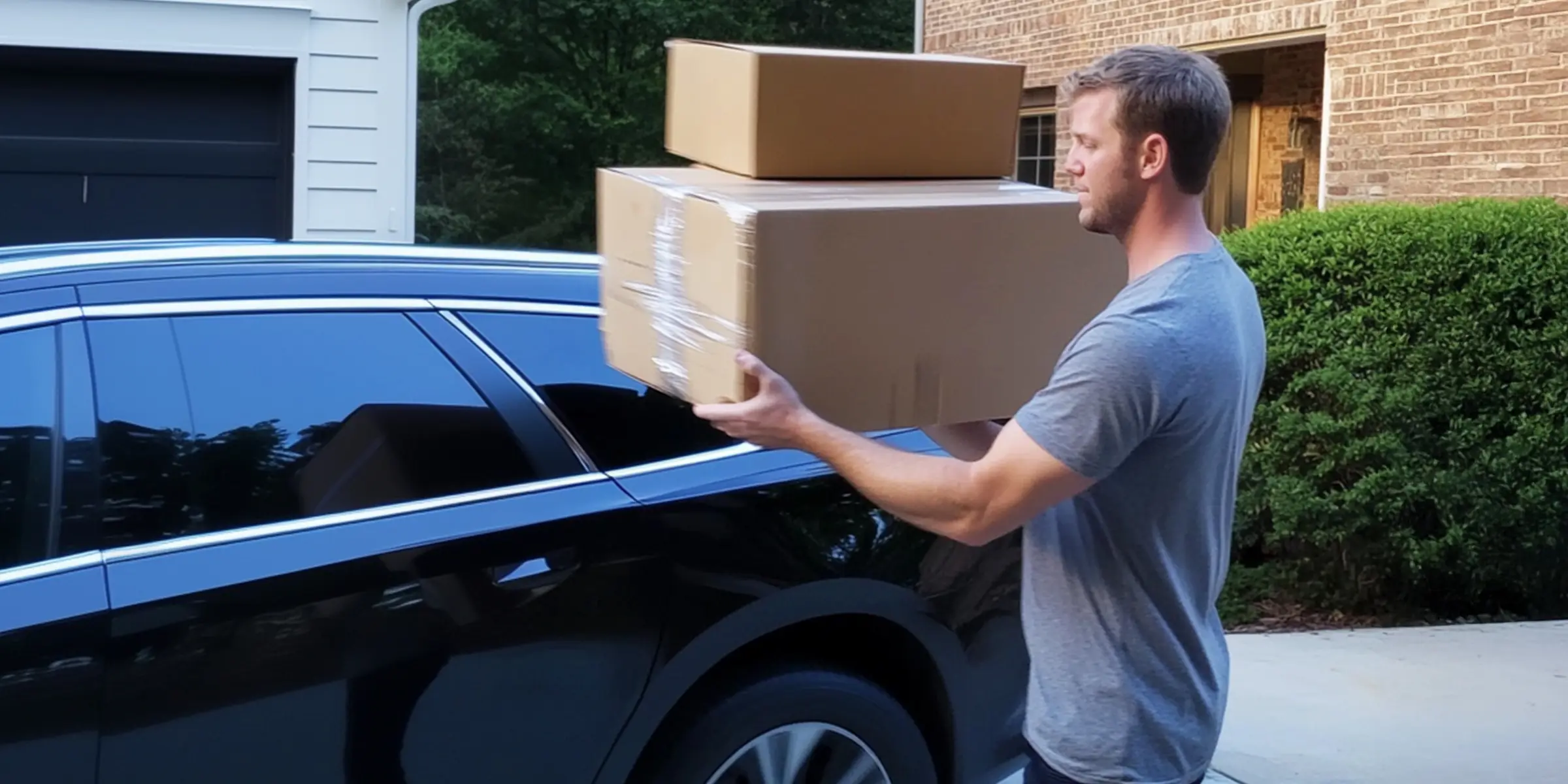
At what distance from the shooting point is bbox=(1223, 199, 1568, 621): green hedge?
21.6 feet

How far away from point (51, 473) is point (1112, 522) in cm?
181

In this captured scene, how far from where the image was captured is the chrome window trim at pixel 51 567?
2.67 m

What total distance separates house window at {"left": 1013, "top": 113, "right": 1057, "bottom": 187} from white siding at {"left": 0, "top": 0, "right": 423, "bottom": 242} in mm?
6459

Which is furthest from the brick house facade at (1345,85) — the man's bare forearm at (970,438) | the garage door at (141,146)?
the man's bare forearm at (970,438)

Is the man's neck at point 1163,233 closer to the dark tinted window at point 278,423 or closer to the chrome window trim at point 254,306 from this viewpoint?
the dark tinted window at point 278,423

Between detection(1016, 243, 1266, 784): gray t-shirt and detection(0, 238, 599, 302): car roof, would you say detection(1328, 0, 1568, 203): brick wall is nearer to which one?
detection(0, 238, 599, 302): car roof

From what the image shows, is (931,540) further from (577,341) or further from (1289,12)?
(1289,12)

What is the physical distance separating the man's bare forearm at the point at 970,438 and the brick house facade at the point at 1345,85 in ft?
23.8

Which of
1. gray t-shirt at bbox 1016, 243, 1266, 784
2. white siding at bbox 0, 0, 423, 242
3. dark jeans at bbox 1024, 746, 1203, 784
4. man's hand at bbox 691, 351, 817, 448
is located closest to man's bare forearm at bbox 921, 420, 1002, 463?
gray t-shirt at bbox 1016, 243, 1266, 784

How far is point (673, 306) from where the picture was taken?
238 centimetres

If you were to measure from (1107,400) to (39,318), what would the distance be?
1.89m

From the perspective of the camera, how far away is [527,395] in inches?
126

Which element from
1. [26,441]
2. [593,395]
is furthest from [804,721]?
[26,441]

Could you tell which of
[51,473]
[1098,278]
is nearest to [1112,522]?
[1098,278]
